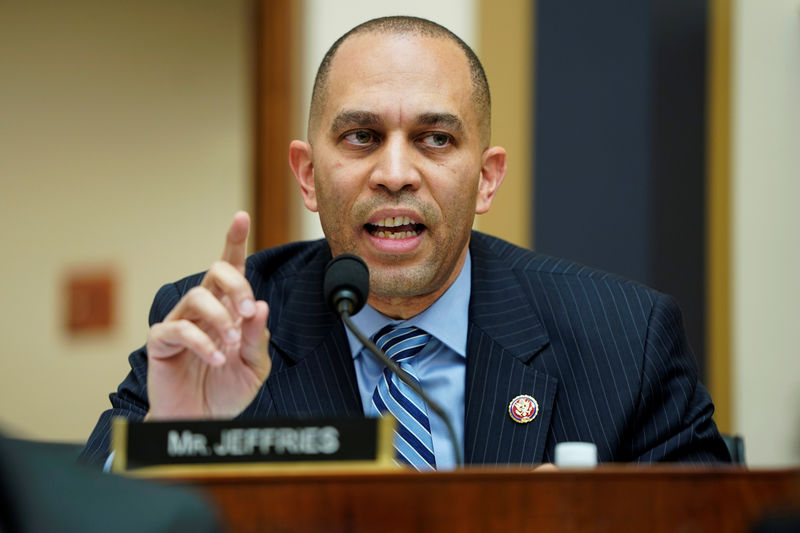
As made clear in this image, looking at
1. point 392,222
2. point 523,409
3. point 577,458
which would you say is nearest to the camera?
point 577,458

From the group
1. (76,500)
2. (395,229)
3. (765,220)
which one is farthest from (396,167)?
→ (765,220)

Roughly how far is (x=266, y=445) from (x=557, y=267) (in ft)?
4.14

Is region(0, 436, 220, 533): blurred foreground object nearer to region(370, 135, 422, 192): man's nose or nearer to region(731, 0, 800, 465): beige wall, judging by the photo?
region(370, 135, 422, 192): man's nose

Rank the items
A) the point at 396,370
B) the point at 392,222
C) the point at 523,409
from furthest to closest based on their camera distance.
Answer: the point at 392,222 < the point at 523,409 < the point at 396,370

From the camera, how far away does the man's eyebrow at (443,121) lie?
210 cm

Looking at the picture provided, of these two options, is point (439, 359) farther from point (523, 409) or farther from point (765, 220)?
point (765, 220)

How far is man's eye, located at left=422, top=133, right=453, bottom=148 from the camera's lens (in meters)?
2.12

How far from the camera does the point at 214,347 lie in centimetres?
161

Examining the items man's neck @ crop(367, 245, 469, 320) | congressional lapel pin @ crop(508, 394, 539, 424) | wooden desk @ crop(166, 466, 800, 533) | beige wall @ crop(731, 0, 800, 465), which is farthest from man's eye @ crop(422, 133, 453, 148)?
beige wall @ crop(731, 0, 800, 465)

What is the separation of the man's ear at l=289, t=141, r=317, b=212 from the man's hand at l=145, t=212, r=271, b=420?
60 centimetres

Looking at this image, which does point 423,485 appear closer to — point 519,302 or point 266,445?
point 266,445

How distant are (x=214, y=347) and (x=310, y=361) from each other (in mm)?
490

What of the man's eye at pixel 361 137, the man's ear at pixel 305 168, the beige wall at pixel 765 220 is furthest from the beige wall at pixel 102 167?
the man's eye at pixel 361 137

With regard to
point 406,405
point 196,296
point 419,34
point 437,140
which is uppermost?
point 419,34
